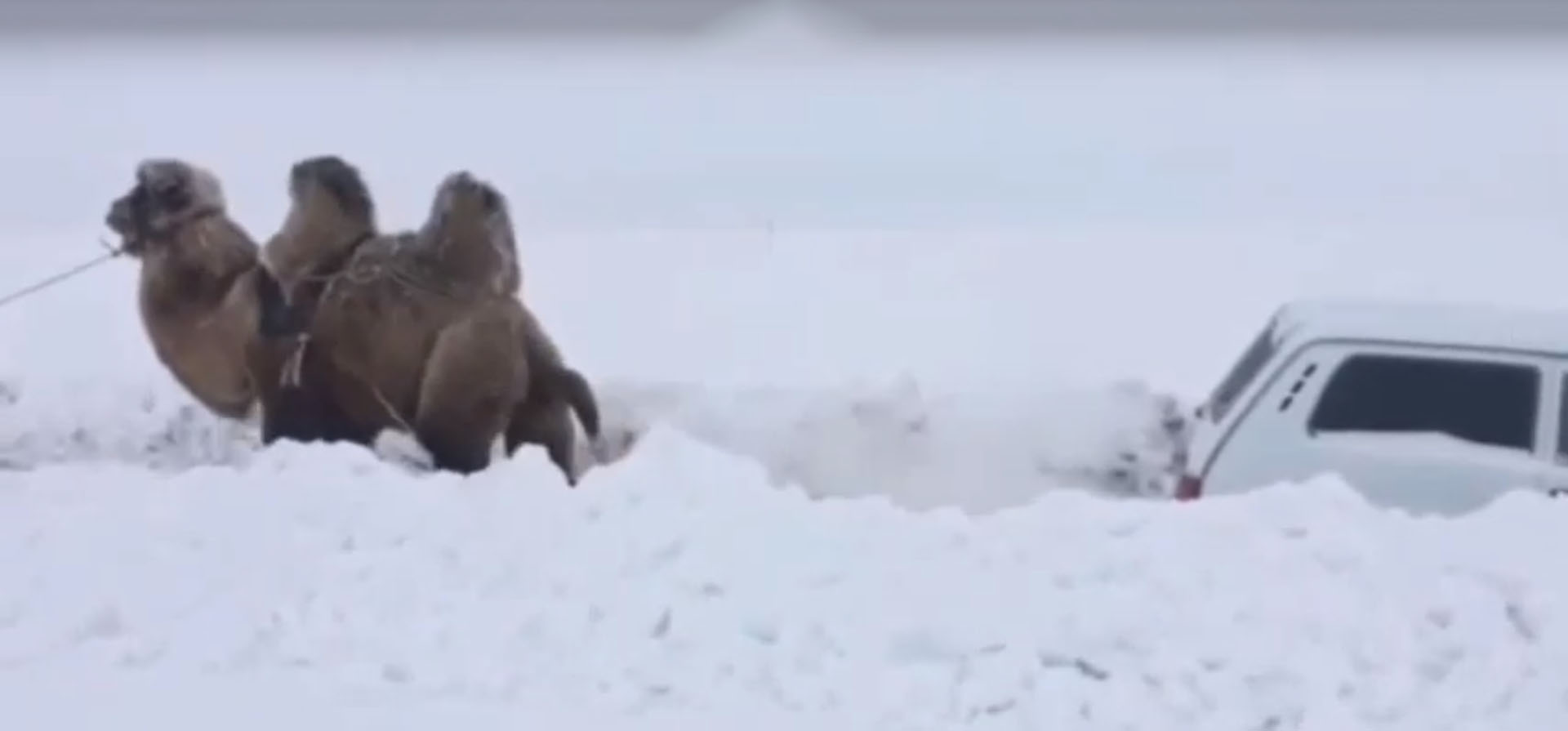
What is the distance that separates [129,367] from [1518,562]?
6.80 m

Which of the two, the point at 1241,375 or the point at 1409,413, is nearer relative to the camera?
the point at 1409,413

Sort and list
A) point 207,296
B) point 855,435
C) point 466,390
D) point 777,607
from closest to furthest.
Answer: point 777,607, point 466,390, point 207,296, point 855,435

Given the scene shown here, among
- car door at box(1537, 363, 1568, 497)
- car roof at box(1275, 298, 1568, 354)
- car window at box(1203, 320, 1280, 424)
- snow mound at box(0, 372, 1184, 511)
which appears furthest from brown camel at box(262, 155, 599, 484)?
car door at box(1537, 363, 1568, 497)

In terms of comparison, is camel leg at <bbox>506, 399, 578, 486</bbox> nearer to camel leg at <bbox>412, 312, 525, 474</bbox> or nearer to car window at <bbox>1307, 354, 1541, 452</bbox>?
camel leg at <bbox>412, 312, 525, 474</bbox>

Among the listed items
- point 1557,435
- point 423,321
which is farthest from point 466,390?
point 1557,435

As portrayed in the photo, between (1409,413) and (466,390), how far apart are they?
2.86 meters

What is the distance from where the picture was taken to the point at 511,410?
679cm

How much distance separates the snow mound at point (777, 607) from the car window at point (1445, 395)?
0.43 metres

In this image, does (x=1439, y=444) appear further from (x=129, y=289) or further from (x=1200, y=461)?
(x=129, y=289)

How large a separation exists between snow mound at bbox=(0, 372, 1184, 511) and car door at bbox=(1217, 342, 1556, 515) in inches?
46.3

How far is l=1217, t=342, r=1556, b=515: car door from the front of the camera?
233 inches

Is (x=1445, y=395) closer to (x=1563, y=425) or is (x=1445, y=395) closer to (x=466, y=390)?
(x=1563, y=425)

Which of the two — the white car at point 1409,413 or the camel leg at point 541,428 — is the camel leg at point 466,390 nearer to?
the camel leg at point 541,428

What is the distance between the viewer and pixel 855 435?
7613 millimetres
